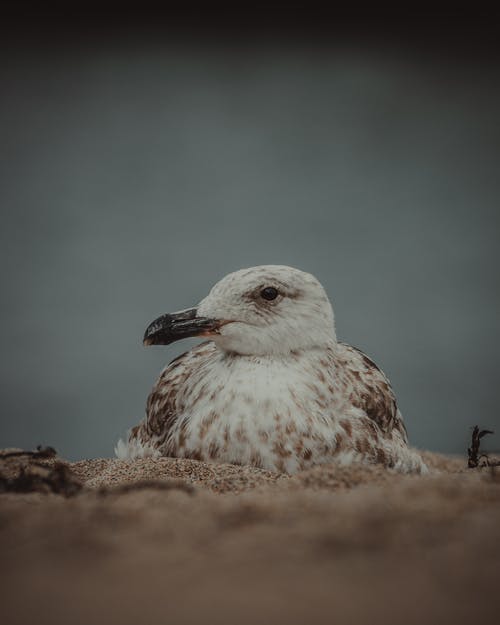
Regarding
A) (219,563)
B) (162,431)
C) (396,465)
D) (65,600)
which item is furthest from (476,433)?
(65,600)

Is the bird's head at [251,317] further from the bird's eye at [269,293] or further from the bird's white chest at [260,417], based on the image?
the bird's white chest at [260,417]

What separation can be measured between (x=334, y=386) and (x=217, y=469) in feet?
2.66

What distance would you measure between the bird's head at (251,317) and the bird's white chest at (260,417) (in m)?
0.10

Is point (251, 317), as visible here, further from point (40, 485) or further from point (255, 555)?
point (255, 555)

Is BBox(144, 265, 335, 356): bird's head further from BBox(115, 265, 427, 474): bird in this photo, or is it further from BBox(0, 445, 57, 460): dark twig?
BBox(0, 445, 57, 460): dark twig

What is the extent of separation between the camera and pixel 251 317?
2.74 meters

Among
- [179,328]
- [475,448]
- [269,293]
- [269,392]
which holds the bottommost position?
[475,448]

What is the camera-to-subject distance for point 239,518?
1.47 m

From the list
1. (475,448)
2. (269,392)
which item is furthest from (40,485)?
(475,448)

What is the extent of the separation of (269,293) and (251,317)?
Result: 0.50 ft

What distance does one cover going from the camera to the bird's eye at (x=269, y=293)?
2.76m

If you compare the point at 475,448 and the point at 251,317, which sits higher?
the point at 251,317

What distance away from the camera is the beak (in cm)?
272

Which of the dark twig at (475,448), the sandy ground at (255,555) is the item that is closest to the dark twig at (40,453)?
the sandy ground at (255,555)
